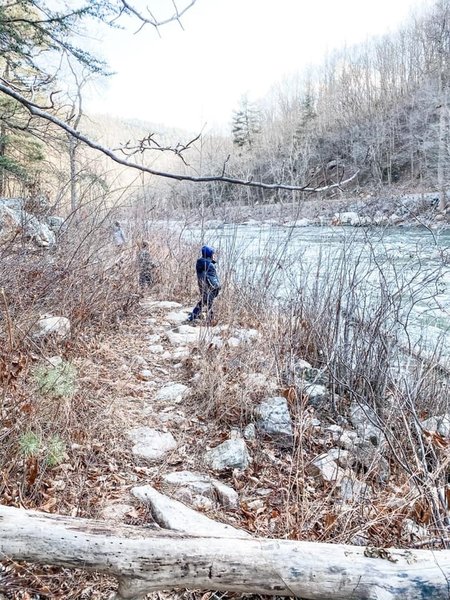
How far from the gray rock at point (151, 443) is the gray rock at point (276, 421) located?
0.66 metres

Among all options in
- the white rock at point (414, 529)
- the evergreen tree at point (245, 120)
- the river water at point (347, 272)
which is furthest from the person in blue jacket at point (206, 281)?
the evergreen tree at point (245, 120)

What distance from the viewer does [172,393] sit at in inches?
133

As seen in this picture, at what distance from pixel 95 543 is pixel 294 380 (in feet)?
7.39

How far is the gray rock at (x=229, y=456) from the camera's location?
2584 mm

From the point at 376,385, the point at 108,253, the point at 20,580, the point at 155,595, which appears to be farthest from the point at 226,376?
the point at 108,253

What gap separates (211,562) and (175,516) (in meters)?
0.62

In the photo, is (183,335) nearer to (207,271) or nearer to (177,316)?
(177,316)

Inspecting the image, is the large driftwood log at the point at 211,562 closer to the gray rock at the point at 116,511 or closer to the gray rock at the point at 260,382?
the gray rock at the point at 116,511

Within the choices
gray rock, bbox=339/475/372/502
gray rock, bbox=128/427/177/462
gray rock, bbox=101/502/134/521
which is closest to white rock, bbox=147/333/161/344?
gray rock, bbox=128/427/177/462

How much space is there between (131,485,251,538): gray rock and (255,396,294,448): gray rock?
1.05 meters

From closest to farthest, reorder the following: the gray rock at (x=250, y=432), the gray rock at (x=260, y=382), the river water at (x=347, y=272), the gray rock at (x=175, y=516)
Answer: the gray rock at (x=175, y=516), the gray rock at (x=250, y=432), the gray rock at (x=260, y=382), the river water at (x=347, y=272)

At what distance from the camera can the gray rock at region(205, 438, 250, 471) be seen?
2.58 metres

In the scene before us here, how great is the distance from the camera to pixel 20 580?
1471 mm

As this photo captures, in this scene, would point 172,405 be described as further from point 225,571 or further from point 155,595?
point 225,571
